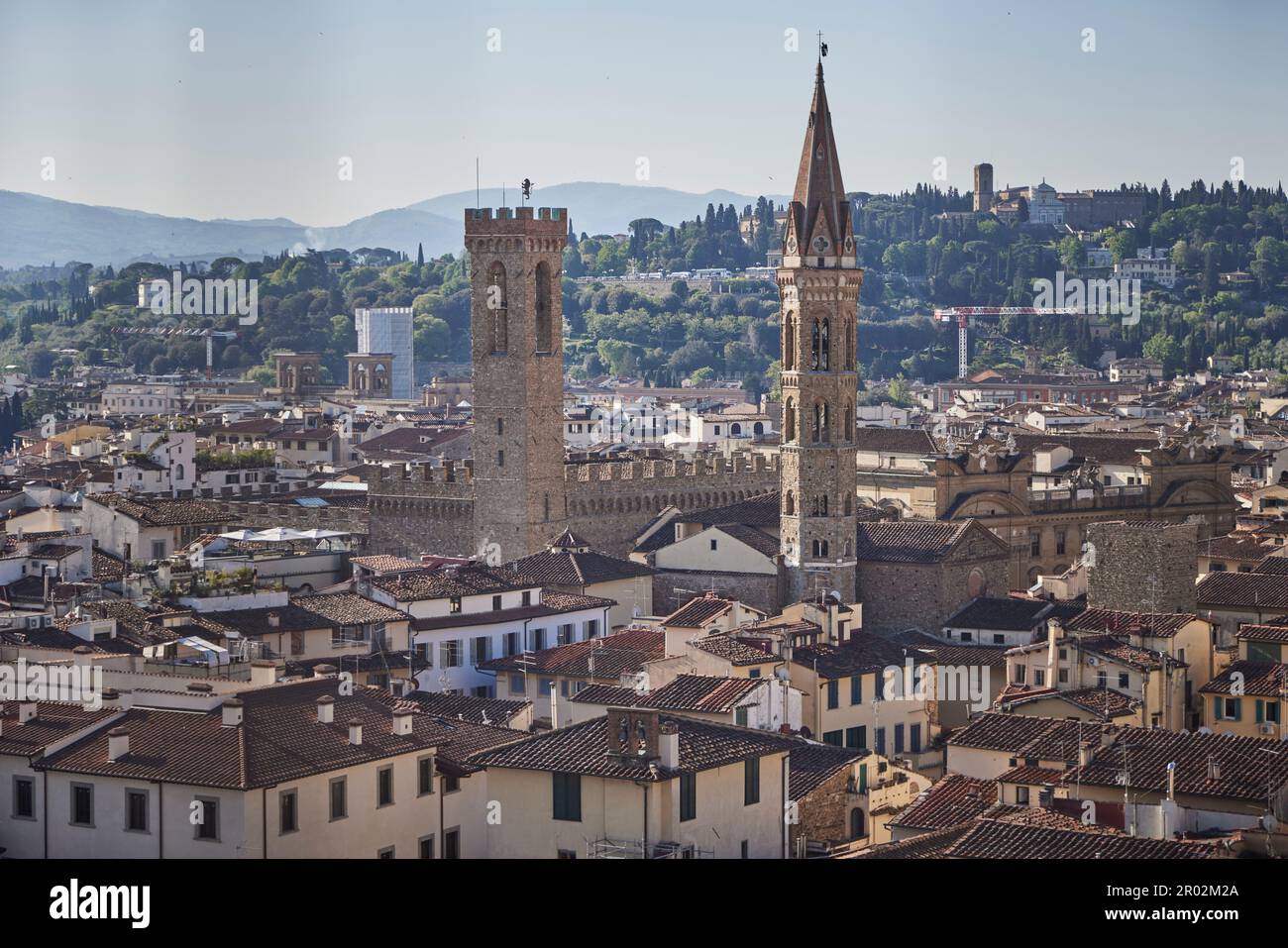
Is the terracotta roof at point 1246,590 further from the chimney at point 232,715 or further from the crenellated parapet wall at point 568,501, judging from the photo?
the chimney at point 232,715

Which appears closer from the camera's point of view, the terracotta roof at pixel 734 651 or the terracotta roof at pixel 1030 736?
the terracotta roof at pixel 1030 736

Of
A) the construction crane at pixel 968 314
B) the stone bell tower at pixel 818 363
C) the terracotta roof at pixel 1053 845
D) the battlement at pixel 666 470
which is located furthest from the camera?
the construction crane at pixel 968 314

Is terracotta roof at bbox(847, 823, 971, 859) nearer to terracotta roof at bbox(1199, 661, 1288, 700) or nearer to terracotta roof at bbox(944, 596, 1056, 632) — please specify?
terracotta roof at bbox(1199, 661, 1288, 700)

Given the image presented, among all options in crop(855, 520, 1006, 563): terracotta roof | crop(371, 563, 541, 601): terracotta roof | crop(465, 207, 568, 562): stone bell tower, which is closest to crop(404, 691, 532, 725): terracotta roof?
crop(371, 563, 541, 601): terracotta roof

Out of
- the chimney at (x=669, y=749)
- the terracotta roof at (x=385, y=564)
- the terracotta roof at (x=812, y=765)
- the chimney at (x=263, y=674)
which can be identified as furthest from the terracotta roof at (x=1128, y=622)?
the chimney at (x=669, y=749)

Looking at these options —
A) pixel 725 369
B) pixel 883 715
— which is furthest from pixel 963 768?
pixel 725 369

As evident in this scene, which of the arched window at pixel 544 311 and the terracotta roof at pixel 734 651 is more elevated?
the arched window at pixel 544 311
